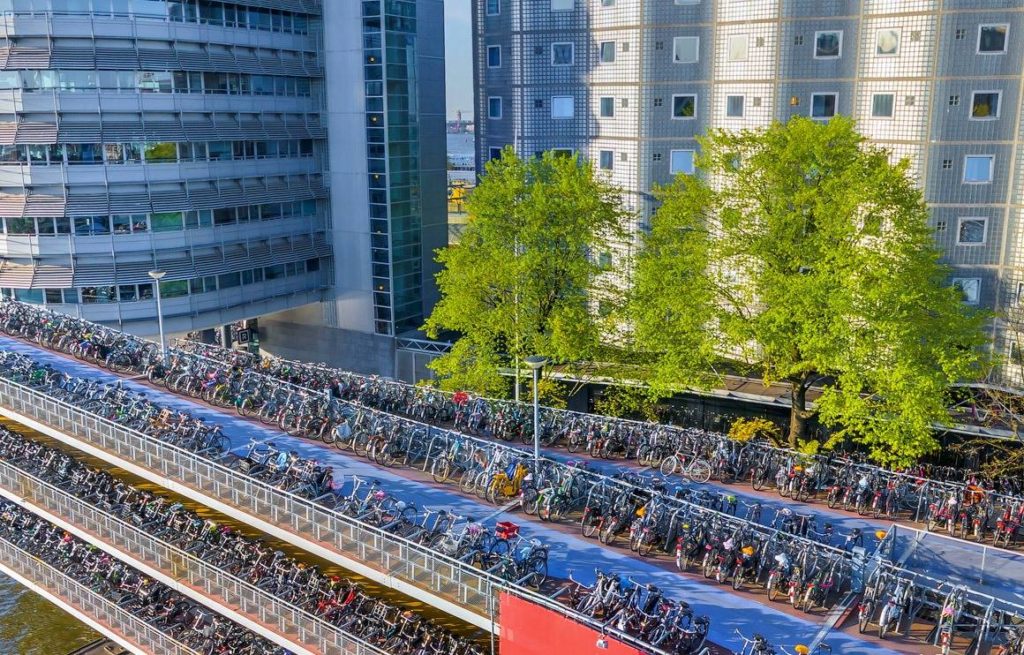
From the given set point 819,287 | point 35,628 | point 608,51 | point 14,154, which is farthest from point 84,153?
point 819,287

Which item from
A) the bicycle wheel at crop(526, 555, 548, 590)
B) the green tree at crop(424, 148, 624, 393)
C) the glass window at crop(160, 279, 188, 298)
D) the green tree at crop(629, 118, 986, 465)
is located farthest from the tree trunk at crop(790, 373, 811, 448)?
the glass window at crop(160, 279, 188, 298)

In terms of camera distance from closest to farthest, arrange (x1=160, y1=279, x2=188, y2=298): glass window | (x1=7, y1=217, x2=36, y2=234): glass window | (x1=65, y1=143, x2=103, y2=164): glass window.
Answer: (x1=65, y1=143, x2=103, y2=164): glass window
(x1=7, y1=217, x2=36, y2=234): glass window
(x1=160, y1=279, x2=188, y2=298): glass window

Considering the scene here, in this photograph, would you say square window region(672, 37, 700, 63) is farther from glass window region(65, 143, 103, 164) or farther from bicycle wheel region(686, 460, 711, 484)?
glass window region(65, 143, 103, 164)

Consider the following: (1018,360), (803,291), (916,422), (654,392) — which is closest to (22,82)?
(654,392)

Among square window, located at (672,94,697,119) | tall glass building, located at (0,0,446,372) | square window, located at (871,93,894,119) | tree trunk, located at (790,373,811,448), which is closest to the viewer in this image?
tree trunk, located at (790,373,811,448)

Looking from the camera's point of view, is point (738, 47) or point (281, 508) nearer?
point (281, 508)

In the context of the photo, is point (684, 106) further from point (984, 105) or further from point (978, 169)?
point (978, 169)
